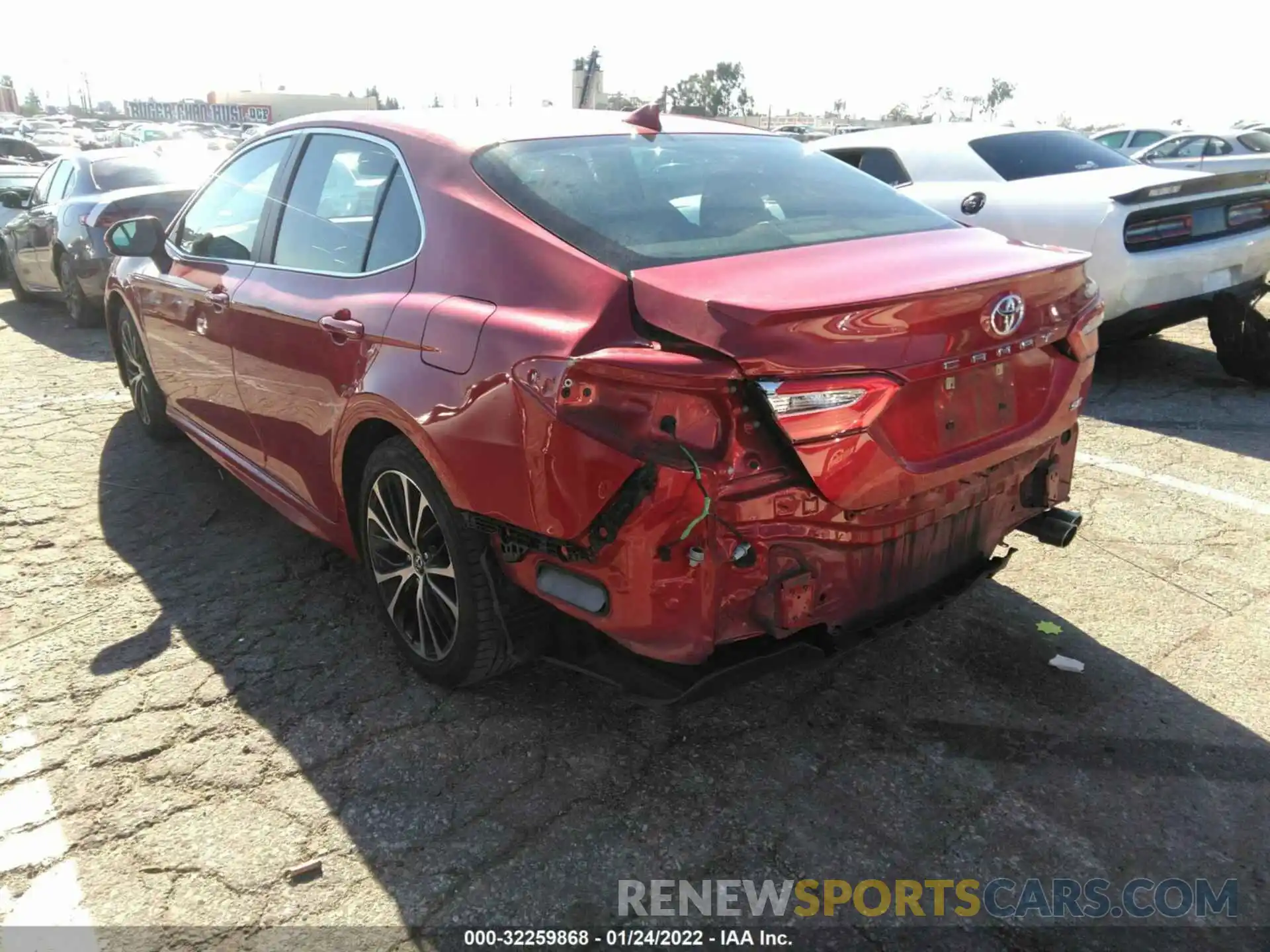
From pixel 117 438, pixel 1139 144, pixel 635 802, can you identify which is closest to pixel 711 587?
pixel 635 802

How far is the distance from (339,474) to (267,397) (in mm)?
603

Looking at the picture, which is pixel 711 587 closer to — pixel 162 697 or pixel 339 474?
pixel 339 474

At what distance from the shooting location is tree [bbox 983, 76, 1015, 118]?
10306 cm

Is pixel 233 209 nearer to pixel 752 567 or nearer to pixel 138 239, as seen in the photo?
pixel 138 239

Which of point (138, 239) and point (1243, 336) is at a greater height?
point (138, 239)

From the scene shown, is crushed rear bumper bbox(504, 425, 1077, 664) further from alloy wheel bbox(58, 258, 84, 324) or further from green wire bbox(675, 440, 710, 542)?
alloy wheel bbox(58, 258, 84, 324)

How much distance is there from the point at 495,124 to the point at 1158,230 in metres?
4.45

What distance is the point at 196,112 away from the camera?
8319cm

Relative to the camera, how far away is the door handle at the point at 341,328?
2885 mm

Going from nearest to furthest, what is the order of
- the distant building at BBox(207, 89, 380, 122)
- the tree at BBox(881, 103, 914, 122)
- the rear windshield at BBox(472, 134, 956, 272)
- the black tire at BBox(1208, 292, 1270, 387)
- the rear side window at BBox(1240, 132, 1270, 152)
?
the rear windshield at BBox(472, 134, 956, 272) → the black tire at BBox(1208, 292, 1270, 387) → the rear side window at BBox(1240, 132, 1270, 152) → the distant building at BBox(207, 89, 380, 122) → the tree at BBox(881, 103, 914, 122)

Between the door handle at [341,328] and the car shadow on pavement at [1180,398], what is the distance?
4.59 meters

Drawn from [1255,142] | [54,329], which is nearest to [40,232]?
[54,329]

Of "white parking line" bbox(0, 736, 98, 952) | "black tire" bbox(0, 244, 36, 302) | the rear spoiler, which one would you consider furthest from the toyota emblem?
"black tire" bbox(0, 244, 36, 302)

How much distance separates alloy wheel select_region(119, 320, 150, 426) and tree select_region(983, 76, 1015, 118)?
112m
